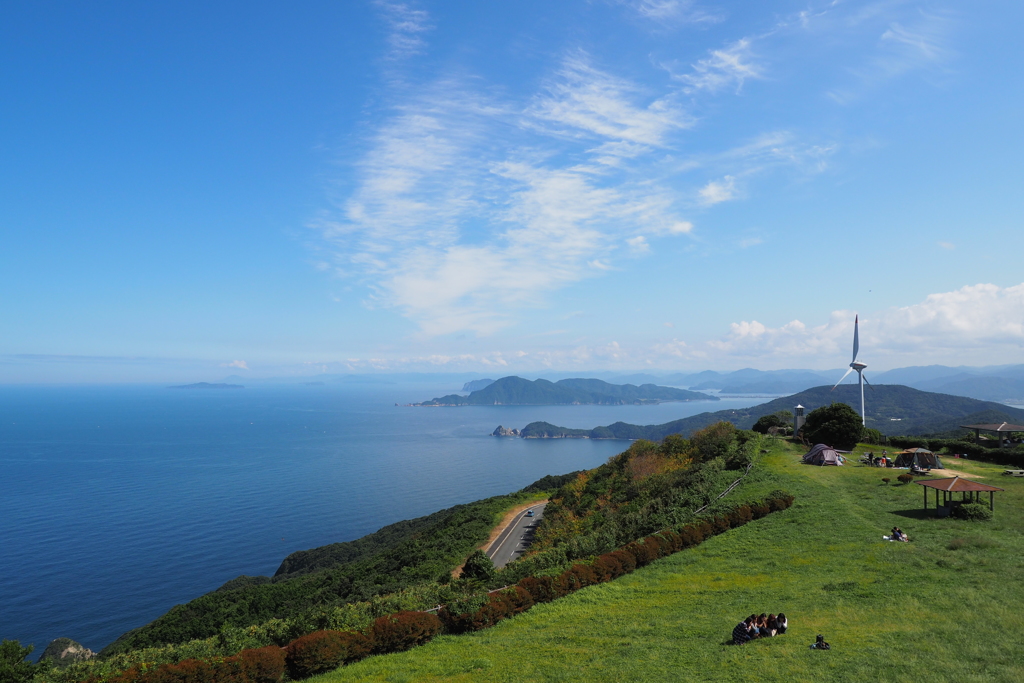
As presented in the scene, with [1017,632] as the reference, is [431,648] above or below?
below

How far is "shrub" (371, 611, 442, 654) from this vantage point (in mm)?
14953

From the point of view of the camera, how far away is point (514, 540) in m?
41.0

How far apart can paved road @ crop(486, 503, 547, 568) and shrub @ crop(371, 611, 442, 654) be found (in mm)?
18787

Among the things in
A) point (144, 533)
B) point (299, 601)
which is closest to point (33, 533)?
point (144, 533)

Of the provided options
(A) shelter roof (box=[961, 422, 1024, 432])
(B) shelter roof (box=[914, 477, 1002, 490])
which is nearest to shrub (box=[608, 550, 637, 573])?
(B) shelter roof (box=[914, 477, 1002, 490])

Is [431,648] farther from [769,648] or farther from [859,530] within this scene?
[859,530]

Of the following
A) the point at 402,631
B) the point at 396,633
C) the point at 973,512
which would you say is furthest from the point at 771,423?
the point at 396,633

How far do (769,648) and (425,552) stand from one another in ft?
103

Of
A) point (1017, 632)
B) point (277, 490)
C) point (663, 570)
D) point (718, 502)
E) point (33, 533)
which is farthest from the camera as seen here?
point (277, 490)

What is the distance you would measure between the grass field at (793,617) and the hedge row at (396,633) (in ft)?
1.57

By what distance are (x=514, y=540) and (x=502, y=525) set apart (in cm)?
535

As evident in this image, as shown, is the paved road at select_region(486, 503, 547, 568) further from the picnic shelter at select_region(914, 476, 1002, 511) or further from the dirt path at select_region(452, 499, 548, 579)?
the picnic shelter at select_region(914, 476, 1002, 511)

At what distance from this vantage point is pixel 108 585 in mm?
64375

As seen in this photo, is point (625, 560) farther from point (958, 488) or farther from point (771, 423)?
point (771, 423)
